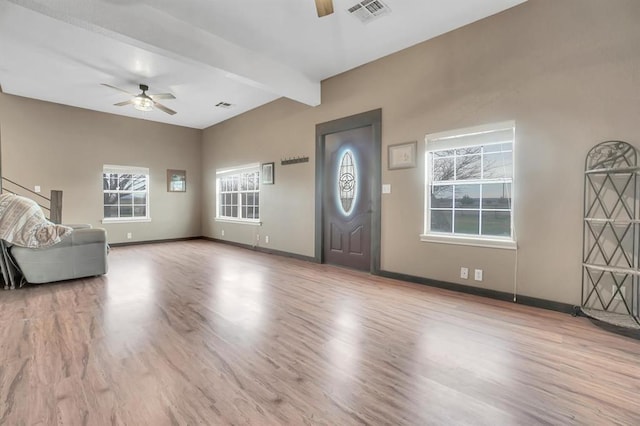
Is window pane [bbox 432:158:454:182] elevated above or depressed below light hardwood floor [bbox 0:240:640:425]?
above

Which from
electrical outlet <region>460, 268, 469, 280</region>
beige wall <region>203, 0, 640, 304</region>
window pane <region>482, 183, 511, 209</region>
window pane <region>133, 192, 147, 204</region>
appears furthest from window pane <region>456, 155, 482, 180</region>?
window pane <region>133, 192, 147, 204</region>

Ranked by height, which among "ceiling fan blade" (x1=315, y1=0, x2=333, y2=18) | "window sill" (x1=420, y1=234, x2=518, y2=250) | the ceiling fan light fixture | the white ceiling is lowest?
"window sill" (x1=420, y1=234, x2=518, y2=250)

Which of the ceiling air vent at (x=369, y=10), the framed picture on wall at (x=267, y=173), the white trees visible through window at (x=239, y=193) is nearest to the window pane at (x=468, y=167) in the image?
the ceiling air vent at (x=369, y=10)

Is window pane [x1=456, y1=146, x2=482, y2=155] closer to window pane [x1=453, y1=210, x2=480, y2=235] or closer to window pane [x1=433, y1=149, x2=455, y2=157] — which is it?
window pane [x1=433, y1=149, x2=455, y2=157]

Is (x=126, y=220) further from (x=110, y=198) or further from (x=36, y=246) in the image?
(x=36, y=246)

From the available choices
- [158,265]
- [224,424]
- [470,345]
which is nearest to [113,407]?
[224,424]

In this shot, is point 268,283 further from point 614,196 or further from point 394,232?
point 614,196

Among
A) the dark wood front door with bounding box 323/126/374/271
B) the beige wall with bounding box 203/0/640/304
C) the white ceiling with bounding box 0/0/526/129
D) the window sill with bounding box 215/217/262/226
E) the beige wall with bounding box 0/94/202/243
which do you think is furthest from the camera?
the window sill with bounding box 215/217/262/226

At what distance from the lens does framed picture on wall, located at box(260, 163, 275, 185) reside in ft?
20.3

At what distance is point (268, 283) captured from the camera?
392 centimetres

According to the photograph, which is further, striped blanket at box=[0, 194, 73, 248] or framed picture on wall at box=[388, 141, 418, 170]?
framed picture on wall at box=[388, 141, 418, 170]

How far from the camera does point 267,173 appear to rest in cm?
629

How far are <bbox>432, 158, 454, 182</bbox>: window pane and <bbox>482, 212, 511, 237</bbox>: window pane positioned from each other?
25.4 inches

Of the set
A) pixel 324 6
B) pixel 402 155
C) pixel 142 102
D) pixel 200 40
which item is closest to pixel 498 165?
pixel 402 155
